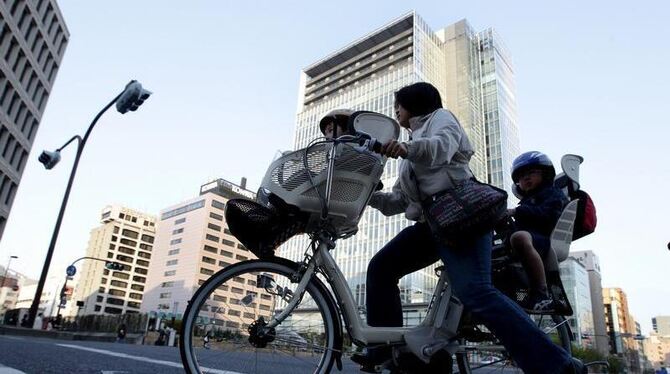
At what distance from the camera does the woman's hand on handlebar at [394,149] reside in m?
2.00

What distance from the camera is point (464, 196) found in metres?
2.08

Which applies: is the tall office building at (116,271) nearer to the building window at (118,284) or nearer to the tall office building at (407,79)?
the building window at (118,284)

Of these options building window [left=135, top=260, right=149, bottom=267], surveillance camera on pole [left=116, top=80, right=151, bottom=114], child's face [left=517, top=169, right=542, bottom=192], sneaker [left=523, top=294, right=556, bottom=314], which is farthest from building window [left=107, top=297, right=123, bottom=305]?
sneaker [left=523, top=294, right=556, bottom=314]

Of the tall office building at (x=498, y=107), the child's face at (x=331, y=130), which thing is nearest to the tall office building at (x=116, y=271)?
the tall office building at (x=498, y=107)

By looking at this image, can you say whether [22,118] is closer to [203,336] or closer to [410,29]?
[203,336]

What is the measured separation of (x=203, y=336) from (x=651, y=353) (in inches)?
6854

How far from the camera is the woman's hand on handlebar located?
6.57 feet


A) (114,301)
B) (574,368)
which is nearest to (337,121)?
(574,368)

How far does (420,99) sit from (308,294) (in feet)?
4.01

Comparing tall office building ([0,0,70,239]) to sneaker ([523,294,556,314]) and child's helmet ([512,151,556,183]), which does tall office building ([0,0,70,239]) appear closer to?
child's helmet ([512,151,556,183])

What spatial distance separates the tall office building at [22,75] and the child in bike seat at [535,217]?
132ft

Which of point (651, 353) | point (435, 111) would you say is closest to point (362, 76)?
point (435, 111)

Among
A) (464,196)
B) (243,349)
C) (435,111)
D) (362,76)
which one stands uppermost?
(362,76)

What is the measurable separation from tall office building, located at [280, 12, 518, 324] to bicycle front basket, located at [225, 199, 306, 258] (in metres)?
67.9
